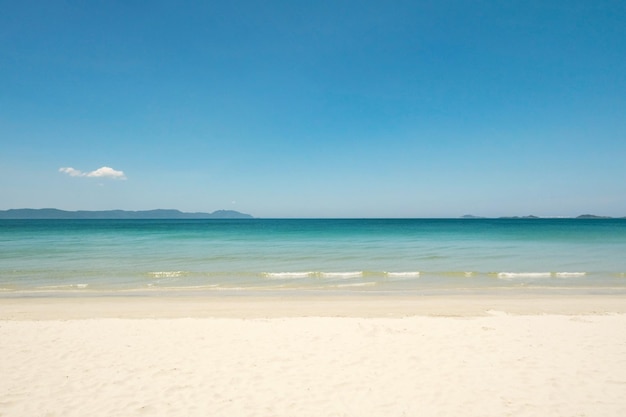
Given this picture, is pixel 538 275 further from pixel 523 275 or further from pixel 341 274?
pixel 341 274

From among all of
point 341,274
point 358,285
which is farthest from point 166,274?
point 358,285

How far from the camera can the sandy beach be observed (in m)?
4.96

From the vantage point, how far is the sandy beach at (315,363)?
195 inches

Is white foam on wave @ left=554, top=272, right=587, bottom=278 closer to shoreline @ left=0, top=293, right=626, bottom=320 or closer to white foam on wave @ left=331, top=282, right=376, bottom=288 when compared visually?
shoreline @ left=0, top=293, right=626, bottom=320

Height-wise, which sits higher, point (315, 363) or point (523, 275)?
point (315, 363)

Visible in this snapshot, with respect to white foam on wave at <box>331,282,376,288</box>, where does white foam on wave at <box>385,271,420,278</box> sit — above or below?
above

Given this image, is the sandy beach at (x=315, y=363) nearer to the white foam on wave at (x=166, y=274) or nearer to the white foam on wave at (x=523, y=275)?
the white foam on wave at (x=166, y=274)

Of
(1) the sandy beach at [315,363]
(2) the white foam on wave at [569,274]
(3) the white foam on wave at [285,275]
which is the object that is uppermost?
(1) the sandy beach at [315,363]

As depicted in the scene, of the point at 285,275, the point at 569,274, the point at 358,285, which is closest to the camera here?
the point at 358,285

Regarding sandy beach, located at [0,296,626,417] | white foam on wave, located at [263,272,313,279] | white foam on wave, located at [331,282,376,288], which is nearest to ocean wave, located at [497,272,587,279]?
white foam on wave, located at [331,282,376,288]

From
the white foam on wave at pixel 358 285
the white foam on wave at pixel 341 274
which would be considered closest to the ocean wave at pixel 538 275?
the white foam on wave at pixel 358 285

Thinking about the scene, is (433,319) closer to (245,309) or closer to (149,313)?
(245,309)

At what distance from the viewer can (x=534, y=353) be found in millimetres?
6730

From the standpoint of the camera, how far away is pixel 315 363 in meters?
6.36
